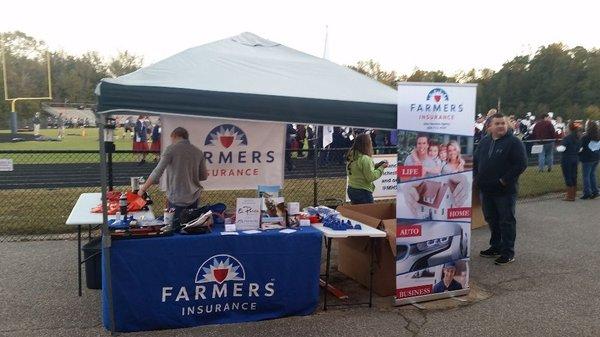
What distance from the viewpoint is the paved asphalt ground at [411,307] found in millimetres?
4211

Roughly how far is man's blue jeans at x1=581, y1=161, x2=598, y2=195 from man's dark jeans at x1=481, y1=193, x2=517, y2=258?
576 cm

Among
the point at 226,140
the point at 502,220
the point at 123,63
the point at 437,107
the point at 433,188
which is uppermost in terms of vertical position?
the point at 123,63

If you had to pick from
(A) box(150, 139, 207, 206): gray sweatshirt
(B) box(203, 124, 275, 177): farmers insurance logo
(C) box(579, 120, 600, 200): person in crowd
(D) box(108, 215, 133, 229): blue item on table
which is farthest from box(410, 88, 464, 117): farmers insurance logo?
(C) box(579, 120, 600, 200): person in crowd

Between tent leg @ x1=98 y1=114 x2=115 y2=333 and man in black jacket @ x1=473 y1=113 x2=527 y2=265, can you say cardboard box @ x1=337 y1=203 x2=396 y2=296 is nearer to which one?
man in black jacket @ x1=473 y1=113 x2=527 y2=265

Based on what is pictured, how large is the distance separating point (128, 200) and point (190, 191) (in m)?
0.82

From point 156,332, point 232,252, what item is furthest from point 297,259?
point 156,332

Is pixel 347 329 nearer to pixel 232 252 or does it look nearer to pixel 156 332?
pixel 232 252

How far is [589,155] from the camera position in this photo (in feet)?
35.0

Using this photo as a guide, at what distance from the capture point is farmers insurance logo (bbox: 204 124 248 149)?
6730mm

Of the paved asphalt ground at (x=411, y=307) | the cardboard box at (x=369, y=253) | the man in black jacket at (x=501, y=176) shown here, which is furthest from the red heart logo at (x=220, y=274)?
the man in black jacket at (x=501, y=176)

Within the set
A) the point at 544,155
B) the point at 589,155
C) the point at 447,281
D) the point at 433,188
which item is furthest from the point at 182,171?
the point at 544,155

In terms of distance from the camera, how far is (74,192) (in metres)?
10.7

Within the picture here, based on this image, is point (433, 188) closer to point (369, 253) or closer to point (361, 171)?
point (369, 253)

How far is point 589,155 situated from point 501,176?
6.11m
